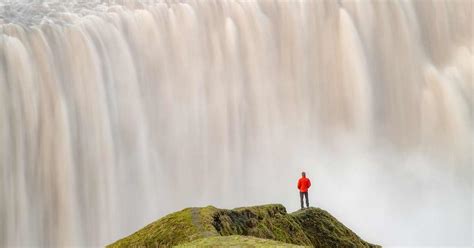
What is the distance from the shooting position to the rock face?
574 cm

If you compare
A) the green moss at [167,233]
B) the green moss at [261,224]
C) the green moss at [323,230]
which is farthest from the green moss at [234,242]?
the green moss at [323,230]

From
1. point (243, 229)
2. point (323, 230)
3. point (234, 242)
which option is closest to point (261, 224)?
point (243, 229)

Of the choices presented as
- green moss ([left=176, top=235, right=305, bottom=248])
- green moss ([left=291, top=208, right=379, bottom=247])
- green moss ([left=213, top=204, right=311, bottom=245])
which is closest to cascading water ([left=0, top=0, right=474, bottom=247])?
green moss ([left=291, top=208, right=379, bottom=247])

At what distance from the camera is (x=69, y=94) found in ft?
83.6

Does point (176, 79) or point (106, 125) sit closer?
point (106, 125)

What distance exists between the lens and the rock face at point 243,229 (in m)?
5.74

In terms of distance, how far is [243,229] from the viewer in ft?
23.1

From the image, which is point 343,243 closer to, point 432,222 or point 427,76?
point 432,222

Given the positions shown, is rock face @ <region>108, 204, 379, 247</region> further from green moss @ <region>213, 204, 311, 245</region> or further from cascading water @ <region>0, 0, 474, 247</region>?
cascading water @ <region>0, 0, 474, 247</region>

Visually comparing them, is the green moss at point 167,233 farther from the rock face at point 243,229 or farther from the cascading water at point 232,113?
the cascading water at point 232,113

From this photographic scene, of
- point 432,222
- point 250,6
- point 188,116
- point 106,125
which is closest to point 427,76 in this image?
point 432,222

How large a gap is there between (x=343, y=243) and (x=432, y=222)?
Answer: 855 inches

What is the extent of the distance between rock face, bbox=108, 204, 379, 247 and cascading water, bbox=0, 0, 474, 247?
16007 millimetres

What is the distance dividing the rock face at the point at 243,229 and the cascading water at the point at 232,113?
52.5ft
